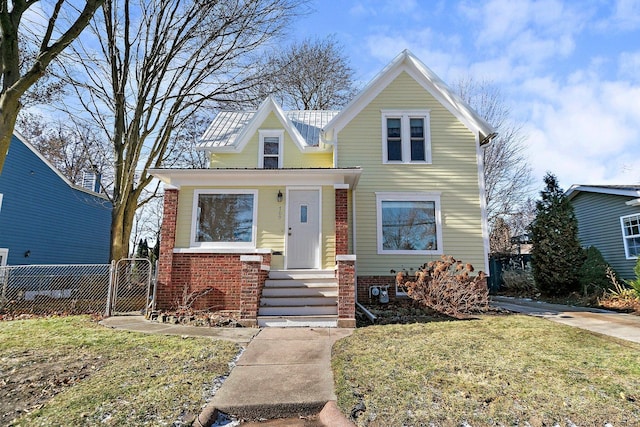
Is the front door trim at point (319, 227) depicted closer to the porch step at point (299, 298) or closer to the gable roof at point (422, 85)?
the porch step at point (299, 298)

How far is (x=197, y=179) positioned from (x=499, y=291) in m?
13.8

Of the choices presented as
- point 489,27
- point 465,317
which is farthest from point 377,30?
point 465,317

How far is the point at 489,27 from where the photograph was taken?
9.91 meters

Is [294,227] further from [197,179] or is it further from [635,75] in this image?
[635,75]

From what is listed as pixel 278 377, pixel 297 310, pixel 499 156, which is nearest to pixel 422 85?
pixel 297 310

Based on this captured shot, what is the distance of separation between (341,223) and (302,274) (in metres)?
1.62

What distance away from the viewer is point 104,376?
13.2ft

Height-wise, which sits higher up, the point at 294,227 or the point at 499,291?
the point at 294,227

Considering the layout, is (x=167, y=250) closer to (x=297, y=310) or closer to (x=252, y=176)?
(x=252, y=176)

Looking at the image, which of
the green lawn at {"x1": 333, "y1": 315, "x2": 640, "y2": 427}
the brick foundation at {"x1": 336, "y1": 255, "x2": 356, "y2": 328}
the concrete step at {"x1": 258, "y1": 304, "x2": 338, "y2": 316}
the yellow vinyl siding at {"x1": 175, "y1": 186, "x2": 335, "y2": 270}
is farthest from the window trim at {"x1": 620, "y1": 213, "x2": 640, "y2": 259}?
the concrete step at {"x1": 258, "y1": 304, "x2": 338, "y2": 316}

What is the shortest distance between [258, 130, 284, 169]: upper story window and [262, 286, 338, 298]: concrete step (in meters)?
4.84

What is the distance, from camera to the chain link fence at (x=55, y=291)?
28.4 ft

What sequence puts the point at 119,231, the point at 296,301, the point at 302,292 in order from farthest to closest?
the point at 119,231 → the point at 302,292 → the point at 296,301

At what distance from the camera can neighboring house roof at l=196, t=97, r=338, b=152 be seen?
11555 mm
